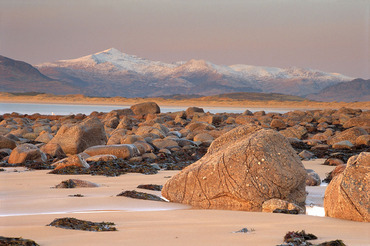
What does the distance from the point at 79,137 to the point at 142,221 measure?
7.95 m

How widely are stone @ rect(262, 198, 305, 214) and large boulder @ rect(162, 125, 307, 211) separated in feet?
0.63

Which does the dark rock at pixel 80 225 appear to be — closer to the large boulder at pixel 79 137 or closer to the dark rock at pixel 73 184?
the dark rock at pixel 73 184

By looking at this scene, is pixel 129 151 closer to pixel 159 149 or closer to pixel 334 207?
pixel 159 149

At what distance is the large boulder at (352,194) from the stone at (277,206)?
13.4 inches

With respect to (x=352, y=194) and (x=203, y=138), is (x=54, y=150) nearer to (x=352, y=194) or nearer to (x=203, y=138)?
(x=203, y=138)

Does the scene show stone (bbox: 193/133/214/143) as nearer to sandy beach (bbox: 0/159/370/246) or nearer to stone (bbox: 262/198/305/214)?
sandy beach (bbox: 0/159/370/246)

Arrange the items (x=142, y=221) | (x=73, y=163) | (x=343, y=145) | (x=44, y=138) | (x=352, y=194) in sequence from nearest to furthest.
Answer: (x=142, y=221) → (x=352, y=194) → (x=73, y=163) → (x=343, y=145) → (x=44, y=138)

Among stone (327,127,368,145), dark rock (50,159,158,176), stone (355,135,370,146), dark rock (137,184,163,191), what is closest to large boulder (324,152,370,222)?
dark rock (137,184,163,191)

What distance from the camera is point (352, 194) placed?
16.7 ft

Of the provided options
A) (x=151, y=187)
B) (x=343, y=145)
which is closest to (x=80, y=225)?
(x=151, y=187)

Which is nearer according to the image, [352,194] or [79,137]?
[352,194]

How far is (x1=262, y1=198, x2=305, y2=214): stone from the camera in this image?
18.3 feet

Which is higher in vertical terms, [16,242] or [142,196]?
[16,242]

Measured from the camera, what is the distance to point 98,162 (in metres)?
9.98
